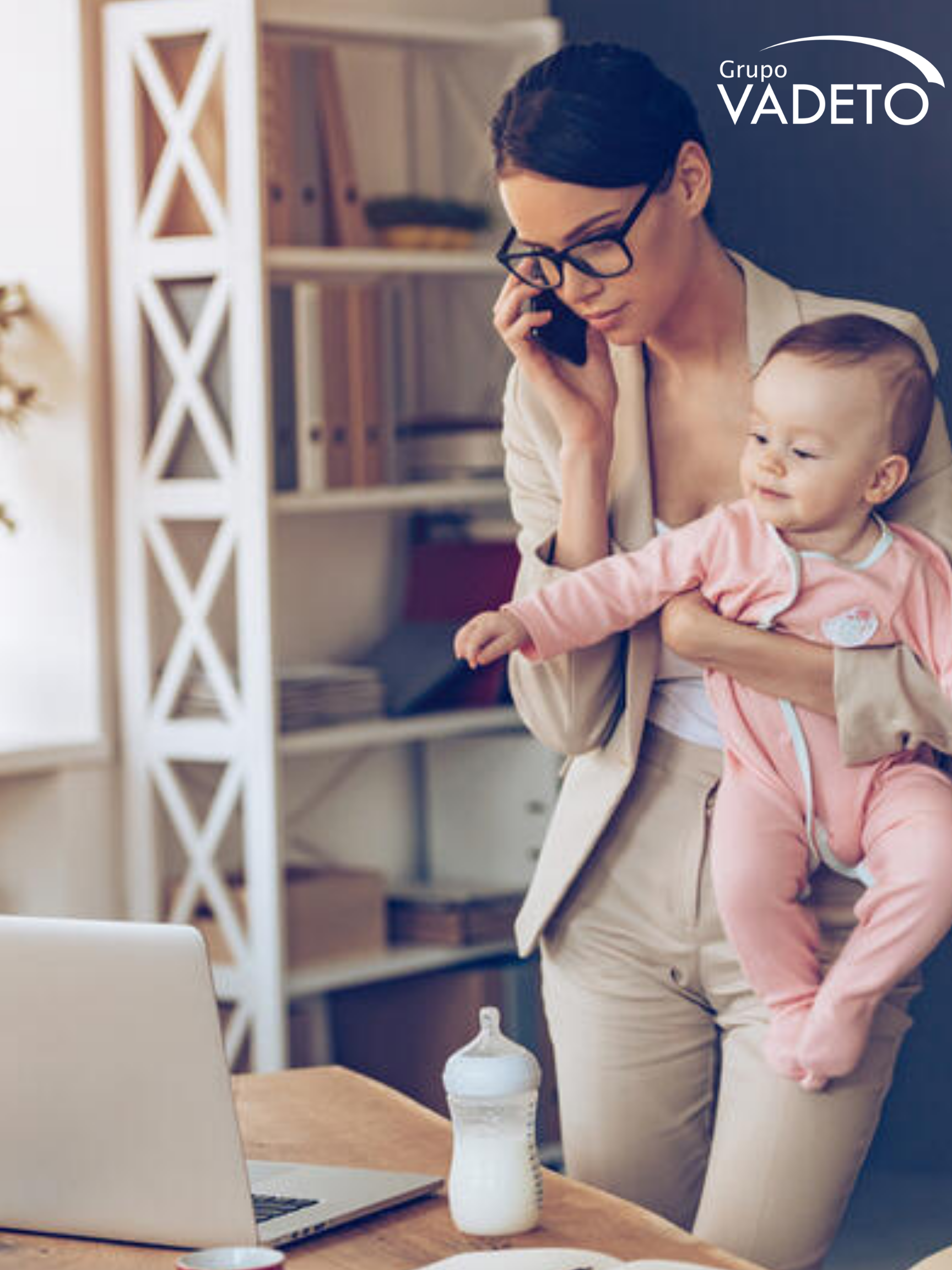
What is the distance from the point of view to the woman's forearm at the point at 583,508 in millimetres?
2096

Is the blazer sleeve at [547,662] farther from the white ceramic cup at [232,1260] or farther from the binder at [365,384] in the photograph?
the binder at [365,384]

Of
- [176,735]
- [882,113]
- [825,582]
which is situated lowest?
[176,735]

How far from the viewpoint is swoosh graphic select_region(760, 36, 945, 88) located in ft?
12.5

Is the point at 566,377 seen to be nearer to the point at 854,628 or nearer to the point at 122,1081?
the point at 854,628

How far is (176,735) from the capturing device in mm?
3824

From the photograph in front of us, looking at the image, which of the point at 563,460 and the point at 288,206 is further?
the point at 288,206

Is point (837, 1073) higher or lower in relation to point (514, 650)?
lower

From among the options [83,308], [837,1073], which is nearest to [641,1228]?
[837,1073]

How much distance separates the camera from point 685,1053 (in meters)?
2.08

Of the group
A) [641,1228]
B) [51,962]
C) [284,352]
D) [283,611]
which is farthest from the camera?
[283,611]

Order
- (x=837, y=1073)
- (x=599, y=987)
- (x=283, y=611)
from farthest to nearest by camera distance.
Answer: (x=283, y=611) → (x=599, y=987) → (x=837, y=1073)

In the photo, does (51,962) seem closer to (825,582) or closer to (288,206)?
(825,582)

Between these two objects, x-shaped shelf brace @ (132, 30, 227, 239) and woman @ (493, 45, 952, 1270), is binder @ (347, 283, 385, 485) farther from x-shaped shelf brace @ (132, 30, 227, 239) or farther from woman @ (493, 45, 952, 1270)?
woman @ (493, 45, 952, 1270)

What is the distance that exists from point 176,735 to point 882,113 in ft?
5.64
